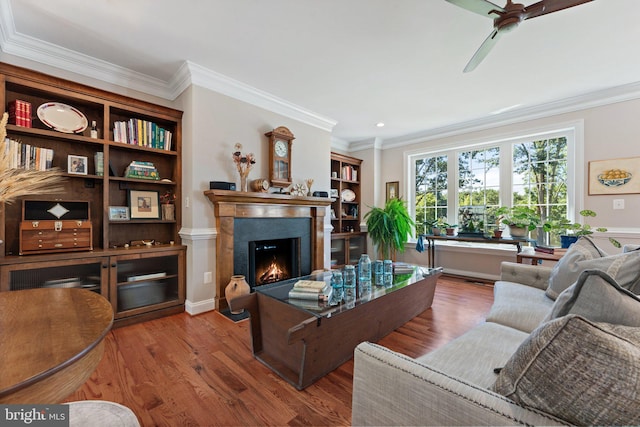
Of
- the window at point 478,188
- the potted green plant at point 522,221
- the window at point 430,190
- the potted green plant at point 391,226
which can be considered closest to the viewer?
the potted green plant at point 522,221

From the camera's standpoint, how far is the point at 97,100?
2.47 metres

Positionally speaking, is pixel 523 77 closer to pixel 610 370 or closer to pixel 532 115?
pixel 532 115

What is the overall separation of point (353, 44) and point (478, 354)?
7.92ft

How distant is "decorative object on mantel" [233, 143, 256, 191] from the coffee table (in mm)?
1410

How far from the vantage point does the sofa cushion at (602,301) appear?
73 centimetres

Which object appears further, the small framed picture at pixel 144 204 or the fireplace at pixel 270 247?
the fireplace at pixel 270 247

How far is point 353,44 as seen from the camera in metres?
2.33

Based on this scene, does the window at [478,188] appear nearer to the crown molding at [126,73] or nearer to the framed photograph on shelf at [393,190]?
the framed photograph on shelf at [393,190]

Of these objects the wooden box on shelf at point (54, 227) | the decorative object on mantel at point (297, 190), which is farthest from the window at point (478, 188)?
the wooden box on shelf at point (54, 227)

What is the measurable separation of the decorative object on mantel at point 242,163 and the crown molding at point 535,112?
3.13m

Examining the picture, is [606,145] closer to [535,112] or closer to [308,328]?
[535,112]

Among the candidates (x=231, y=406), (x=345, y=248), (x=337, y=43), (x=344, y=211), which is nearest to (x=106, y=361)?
(x=231, y=406)

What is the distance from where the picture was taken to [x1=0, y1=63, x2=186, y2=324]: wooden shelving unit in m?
2.18

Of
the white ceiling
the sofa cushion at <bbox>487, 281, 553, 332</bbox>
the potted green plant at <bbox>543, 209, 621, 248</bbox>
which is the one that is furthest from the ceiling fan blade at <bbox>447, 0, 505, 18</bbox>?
the potted green plant at <bbox>543, 209, 621, 248</bbox>
